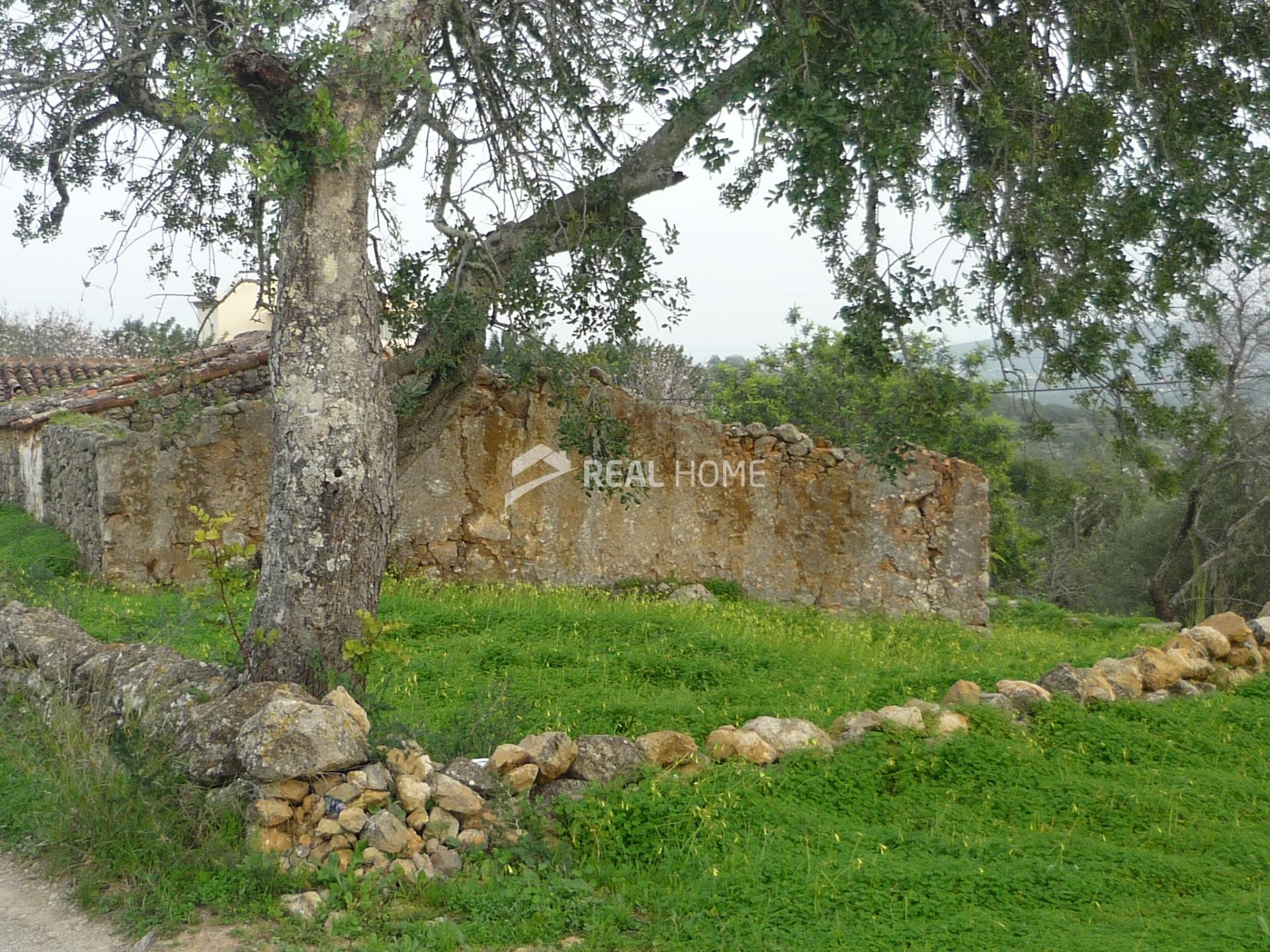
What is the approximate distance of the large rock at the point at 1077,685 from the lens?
241 inches

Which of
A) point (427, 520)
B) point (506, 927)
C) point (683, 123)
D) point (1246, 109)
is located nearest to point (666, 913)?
point (506, 927)

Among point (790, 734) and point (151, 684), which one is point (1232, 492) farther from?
point (151, 684)

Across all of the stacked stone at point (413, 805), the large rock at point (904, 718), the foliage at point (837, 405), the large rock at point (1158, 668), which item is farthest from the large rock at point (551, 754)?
the foliage at point (837, 405)

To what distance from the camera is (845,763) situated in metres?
4.99

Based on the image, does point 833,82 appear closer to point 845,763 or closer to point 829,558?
point 845,763

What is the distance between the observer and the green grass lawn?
3758mm

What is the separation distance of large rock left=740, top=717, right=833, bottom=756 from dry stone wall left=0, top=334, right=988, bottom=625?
5293mm

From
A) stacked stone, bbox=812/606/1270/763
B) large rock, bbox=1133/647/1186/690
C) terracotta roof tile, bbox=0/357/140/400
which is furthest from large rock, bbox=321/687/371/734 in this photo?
terracotta roof tile, bbox=0/357/140/400

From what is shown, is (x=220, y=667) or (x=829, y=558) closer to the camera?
(x=220, y=667)

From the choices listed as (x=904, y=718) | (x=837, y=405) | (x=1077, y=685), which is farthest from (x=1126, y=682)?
(x=837, y=405)

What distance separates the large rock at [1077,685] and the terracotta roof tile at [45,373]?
14.8 meters

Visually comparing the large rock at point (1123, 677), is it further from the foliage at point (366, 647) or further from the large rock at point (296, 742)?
the large rock at point (296, 742)

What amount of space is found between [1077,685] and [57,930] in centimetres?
523

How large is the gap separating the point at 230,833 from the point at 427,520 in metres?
6.89
